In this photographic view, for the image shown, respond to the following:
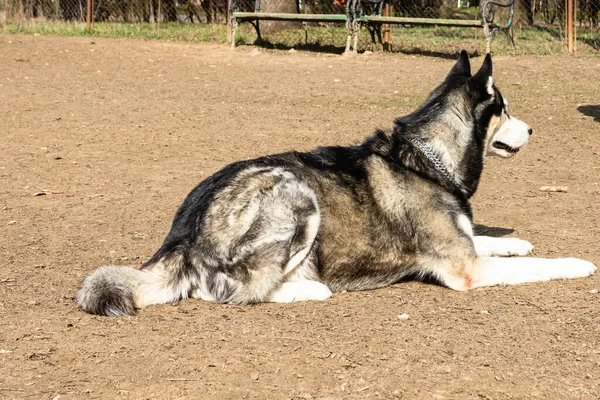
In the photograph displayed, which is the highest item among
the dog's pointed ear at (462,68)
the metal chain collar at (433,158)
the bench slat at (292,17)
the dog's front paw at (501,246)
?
the bench slat at (292,17)

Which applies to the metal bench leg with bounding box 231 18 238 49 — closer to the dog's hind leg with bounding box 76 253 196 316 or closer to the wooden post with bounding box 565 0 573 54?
the wooden post with bounding box 565 0 573 54

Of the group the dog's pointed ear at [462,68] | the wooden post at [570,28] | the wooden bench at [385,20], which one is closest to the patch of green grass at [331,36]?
the wooden post at [570,28]

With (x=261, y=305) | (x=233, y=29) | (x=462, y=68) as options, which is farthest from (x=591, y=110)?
(x=233, y=29)

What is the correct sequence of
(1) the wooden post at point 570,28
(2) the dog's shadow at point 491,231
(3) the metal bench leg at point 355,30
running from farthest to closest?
(3) the metal bench leg at point 355,30 < (1) the wooden post at point 570,28 < (2) the dog's shadow at point 491,231

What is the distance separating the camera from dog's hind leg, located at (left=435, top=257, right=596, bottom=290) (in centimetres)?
557

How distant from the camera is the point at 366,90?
13.2m

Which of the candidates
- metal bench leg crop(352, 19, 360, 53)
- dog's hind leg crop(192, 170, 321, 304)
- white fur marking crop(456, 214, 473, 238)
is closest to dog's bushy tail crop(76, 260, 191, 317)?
dog's hind leg crop(192, 170, 321, 304)

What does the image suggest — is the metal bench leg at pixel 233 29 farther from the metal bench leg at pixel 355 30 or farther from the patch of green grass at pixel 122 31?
the metal bench leg at pixel 355 30

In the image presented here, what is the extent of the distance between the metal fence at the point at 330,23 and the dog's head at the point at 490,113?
35.7 ft

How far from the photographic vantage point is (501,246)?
6.24 meters

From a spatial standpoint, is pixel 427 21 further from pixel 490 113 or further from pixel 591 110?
pixel 490 113

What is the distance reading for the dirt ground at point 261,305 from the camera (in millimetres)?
4180

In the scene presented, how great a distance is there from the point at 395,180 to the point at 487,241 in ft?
3.39

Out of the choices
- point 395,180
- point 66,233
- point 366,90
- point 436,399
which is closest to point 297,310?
point 395,180
